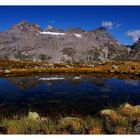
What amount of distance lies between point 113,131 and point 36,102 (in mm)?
8966

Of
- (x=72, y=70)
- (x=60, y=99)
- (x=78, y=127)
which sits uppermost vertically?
(x=72, y=70)

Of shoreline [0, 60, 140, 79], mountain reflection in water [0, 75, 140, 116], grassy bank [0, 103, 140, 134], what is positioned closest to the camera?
grassy bank [0, 103, 140, 134]

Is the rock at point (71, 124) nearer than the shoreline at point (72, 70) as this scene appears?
Yes

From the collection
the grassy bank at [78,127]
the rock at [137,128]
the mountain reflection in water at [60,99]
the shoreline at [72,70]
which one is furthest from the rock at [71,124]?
the shoreline at [72,70]

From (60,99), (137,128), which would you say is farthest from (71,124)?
(60,99)

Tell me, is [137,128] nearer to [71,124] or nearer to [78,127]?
[78,127]

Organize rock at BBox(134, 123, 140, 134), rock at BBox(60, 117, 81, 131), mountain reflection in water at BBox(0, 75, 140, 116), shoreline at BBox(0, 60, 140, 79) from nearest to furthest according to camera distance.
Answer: rock at BBox(134, 123, 140, 134), rock at BBox(60, 117, 81, 131), mountain reflection in water at BBox(0, 75, 140, 116), shoreline at BBox(0, 60, 140, 79)

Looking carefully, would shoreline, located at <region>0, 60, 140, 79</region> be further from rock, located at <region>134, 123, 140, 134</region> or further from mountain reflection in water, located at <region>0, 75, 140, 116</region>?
rock, located at <region>134, 123, 140, 134</region>

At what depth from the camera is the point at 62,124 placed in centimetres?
897

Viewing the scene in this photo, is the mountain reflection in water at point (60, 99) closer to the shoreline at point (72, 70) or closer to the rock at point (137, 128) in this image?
the rock at point (137, 128)

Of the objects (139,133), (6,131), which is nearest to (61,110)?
(6,131)

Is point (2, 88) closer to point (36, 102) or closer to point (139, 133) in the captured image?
point (36, 102)

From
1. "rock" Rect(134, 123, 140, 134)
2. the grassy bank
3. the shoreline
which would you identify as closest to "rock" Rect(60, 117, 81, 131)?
the grassy bank

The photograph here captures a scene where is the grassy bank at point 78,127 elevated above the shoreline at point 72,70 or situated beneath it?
situated beneath
